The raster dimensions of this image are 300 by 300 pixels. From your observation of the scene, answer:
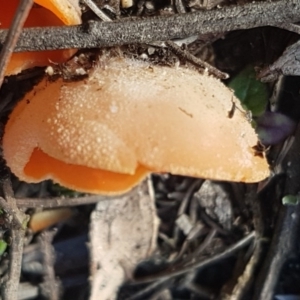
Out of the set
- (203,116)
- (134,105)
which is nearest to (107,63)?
(134,105)

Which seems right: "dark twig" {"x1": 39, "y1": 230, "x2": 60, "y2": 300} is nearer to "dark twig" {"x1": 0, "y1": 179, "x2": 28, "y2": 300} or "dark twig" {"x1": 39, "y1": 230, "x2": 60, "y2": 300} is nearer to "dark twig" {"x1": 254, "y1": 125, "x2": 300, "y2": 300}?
"dark twig" {"x1": 0, "y1": 179, "x2": 28, "y2": 300}

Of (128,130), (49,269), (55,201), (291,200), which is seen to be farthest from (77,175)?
(291,200)

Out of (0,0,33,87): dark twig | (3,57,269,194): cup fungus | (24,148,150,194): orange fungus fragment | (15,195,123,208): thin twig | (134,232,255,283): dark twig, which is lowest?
(134,232,255,283): dark twig

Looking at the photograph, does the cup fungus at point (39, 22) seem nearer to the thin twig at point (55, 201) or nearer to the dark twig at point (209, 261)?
the thin twig at point (55, 201)

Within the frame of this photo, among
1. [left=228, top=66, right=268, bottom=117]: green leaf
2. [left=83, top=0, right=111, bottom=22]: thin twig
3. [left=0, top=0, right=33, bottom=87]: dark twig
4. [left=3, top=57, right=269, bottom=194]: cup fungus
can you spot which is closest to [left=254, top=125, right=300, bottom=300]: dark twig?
[left=228, top=66, right=268, bottom=117]: green leaf

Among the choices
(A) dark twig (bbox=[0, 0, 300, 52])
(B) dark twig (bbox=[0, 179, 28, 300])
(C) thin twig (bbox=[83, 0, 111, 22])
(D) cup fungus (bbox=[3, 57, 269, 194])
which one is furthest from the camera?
(B) dark twig (bbox=[0, 179, 28, 300])

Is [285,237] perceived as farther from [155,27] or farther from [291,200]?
[155,27]

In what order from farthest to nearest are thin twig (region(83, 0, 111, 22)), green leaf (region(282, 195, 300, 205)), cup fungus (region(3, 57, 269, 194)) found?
green leaf (region(282, 195, 300, 205))
thin twig (region(83, 0, 111, 22))
cup fungus (region(3, 57, 269, 194))

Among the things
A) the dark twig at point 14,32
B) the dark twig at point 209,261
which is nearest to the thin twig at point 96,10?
the dark twig at point 14,32
